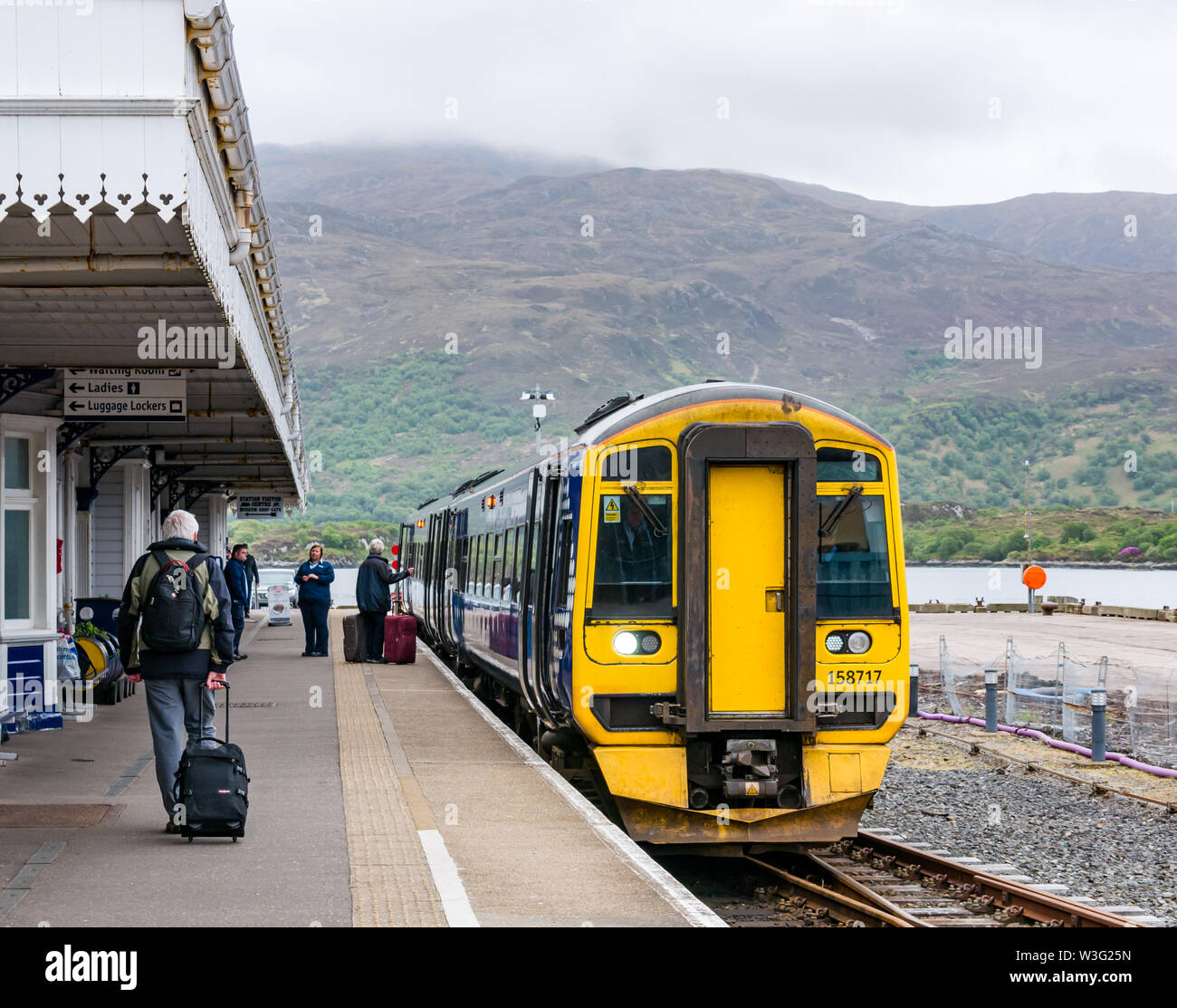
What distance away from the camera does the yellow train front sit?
375 inches

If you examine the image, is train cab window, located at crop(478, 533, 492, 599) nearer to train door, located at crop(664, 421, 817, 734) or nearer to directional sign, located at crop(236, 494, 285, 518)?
train door, located at crop(664, 421, 817, 734)

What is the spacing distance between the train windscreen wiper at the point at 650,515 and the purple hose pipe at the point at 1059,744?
939cm

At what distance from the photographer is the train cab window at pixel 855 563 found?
32.2 ft

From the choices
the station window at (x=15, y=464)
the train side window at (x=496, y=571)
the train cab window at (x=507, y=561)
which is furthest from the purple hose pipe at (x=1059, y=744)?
the station window at (x=15, y=464)

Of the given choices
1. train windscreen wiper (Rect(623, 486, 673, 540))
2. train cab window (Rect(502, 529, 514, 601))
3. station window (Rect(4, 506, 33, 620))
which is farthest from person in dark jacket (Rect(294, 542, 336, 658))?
train windscreen wiper (Rect(623, 486, 673, 540))

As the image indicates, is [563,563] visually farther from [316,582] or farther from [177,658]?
[316,582]

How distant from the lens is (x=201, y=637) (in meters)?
8.29

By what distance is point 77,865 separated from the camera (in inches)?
298

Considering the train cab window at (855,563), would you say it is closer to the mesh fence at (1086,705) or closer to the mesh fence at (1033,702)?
the mesh fence at (1086,705)

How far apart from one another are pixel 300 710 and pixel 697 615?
734 cm

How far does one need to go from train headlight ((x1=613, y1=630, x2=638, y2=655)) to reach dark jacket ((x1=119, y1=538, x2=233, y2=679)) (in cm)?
252

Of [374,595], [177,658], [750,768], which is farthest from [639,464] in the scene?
[374,595]
